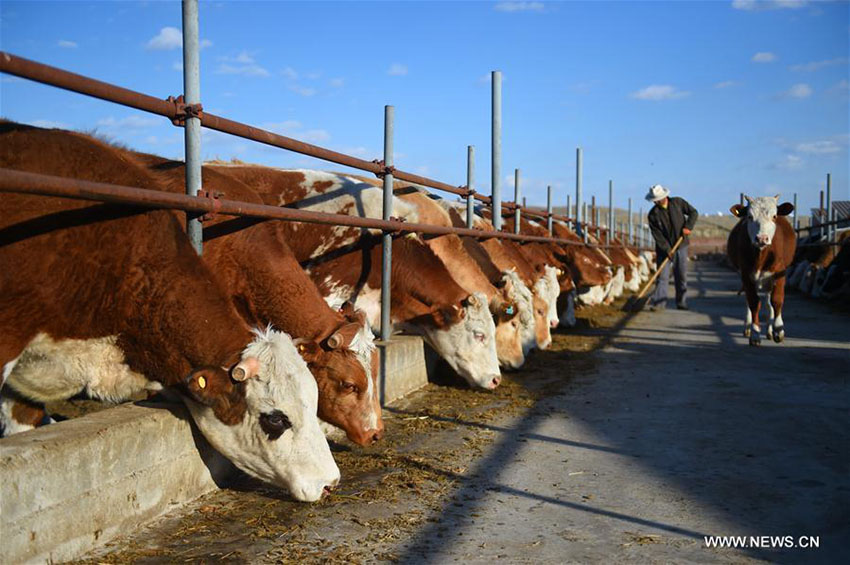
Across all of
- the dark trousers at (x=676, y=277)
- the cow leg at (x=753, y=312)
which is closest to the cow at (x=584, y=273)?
the dark trousers at (x=676, y=277)

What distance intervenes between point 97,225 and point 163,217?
1.01 ft

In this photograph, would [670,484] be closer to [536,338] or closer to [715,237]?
[536,338]

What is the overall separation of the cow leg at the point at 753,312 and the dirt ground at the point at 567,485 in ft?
7.66

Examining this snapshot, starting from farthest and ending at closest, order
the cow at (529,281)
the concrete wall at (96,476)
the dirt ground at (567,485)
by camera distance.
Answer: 1. the cow at (529,281)
2. the dirt ground at (567,485)
3. the concrete wall at (96,476)

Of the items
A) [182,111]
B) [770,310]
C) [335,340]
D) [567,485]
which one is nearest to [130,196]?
[182,111]

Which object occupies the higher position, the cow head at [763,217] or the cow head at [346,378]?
the cow head at [763,217]

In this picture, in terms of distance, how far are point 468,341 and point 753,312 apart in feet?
15.4

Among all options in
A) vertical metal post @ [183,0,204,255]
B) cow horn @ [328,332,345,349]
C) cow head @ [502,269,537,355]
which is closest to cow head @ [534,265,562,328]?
cow head @ [502,269,537,355]

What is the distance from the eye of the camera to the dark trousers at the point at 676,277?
13.7 metres

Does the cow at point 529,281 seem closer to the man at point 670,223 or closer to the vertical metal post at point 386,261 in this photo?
the vertical metal post at point 386,261

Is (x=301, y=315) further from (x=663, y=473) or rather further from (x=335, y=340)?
(x=663, y=473)

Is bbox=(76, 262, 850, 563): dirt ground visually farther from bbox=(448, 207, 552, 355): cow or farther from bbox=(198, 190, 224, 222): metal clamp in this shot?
bbox=(448, 207, 552, 355): cow

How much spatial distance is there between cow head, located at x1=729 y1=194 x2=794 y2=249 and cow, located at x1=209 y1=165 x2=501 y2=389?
4627mm

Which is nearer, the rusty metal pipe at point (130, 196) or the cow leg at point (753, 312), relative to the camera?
the rusty metal pipe at point (130, 196)
